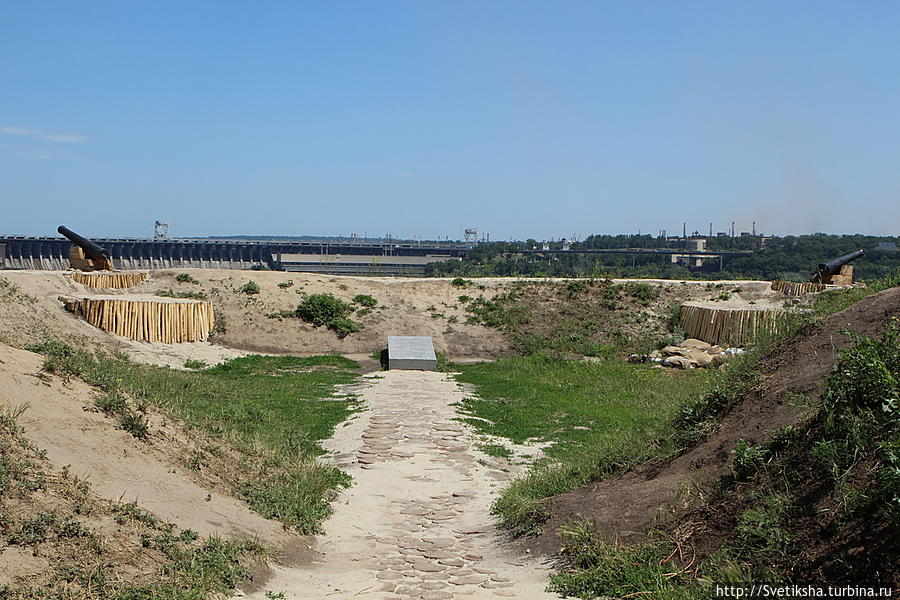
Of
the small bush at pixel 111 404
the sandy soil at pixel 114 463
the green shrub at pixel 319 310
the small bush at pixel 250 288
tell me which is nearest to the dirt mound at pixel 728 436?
the sandy soil at pixel 114 463

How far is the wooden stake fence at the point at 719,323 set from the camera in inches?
837

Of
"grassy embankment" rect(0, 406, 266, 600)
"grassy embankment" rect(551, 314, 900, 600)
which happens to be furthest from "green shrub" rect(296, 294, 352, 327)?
"grassy embankment" rect(551, 314, 900, 600)

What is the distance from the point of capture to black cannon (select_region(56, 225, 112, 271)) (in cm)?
2986

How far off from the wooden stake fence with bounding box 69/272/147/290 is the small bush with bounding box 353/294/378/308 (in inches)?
304

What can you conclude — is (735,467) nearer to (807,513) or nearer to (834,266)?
(807,513)

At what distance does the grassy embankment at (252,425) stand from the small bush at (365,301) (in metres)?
12.8

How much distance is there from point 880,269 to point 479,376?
32.0 metres

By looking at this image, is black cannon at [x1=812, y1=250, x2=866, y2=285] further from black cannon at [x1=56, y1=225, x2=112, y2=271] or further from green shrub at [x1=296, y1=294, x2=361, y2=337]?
black cannon at [x1=56, y1=225, x2=112, y2=271]

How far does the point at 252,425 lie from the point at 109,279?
19771 mm

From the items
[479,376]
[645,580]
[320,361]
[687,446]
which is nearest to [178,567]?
[645,580]

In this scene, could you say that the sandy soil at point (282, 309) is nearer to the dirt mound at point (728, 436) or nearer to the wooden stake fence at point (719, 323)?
the wooden stake fence at point (719, 323)

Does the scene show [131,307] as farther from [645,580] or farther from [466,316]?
[645,580]

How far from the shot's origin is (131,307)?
22594 mm

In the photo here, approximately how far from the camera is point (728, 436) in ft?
23.3
